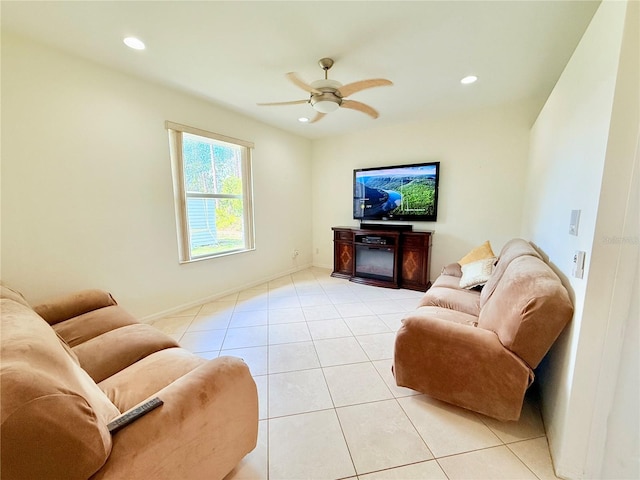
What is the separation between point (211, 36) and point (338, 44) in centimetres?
96

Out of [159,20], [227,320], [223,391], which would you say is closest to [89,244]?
[227,320]

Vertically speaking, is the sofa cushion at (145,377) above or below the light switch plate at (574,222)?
below

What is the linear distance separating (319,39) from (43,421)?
8.07ft

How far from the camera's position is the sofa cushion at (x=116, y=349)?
4.58 ft

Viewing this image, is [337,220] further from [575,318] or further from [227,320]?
[575,318]

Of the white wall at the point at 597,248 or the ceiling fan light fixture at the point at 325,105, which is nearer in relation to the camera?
the white wall at the point at 597,248

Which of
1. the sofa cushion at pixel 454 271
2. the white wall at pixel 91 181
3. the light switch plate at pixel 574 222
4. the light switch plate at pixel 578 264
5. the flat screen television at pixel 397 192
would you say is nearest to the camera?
the light switch plate at pixel 578 264

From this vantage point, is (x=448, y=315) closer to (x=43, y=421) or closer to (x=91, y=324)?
(x=43, y=421)

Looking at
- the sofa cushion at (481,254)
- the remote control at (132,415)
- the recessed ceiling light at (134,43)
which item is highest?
the recessed ceiling light at (134,43)

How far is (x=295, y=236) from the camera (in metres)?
Answer: 4.78

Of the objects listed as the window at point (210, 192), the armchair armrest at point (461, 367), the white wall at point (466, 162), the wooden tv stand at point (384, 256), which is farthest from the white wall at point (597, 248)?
the window at point (210, 192)

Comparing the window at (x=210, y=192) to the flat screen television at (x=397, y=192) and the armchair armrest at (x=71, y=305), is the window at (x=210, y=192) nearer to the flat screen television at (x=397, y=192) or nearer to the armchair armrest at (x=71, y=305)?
the armchair armrest at (x=71, y=305)

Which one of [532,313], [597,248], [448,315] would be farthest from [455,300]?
[597,248]

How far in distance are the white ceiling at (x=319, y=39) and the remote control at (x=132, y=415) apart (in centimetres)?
218
